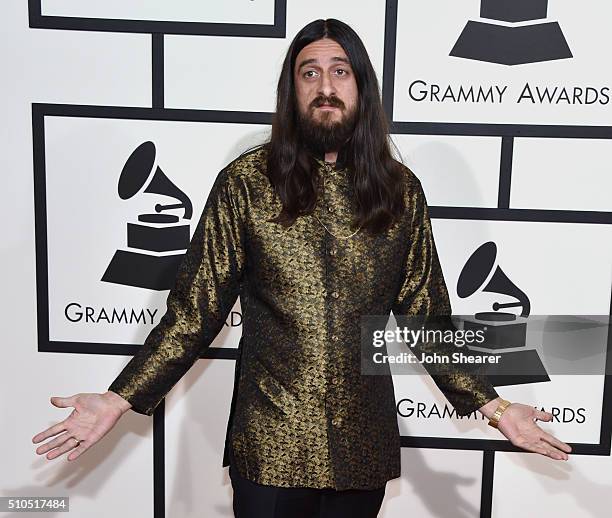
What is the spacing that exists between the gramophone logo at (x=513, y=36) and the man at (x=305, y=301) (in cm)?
56

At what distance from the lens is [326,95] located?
4.71 feet

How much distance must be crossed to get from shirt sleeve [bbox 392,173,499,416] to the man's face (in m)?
0.22

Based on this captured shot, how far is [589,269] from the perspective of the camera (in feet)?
6.55

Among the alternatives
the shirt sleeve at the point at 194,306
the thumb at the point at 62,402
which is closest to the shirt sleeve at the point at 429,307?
the shirt sleeve at the point at 194,306

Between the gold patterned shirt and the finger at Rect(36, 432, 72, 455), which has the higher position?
the gold patterned shirt

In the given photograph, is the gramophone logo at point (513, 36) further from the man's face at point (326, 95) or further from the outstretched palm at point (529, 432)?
the outstretched palm at point (529, 432)

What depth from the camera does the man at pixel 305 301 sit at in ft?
4.61

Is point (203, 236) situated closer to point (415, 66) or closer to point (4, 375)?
point (415, 66)

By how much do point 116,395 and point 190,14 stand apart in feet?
3.52

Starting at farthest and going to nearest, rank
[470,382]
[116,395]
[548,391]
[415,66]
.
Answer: [548,391], [415,66], [470,382], [116,395]

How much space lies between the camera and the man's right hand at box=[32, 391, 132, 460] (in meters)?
1.34

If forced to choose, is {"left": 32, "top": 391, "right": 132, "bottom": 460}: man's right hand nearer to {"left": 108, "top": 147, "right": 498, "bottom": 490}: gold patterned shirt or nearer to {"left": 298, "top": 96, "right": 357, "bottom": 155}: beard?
{"left": 108, "top": 147, "right": 498, "bottom": 490}: gold patterned shirt

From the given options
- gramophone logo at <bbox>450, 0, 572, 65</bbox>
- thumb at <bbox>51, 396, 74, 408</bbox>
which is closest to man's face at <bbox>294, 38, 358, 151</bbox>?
gramophone logo at <bbox>450, 0, 572, 65</bbox>

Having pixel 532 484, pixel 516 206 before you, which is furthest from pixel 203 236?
pixel 532 484
